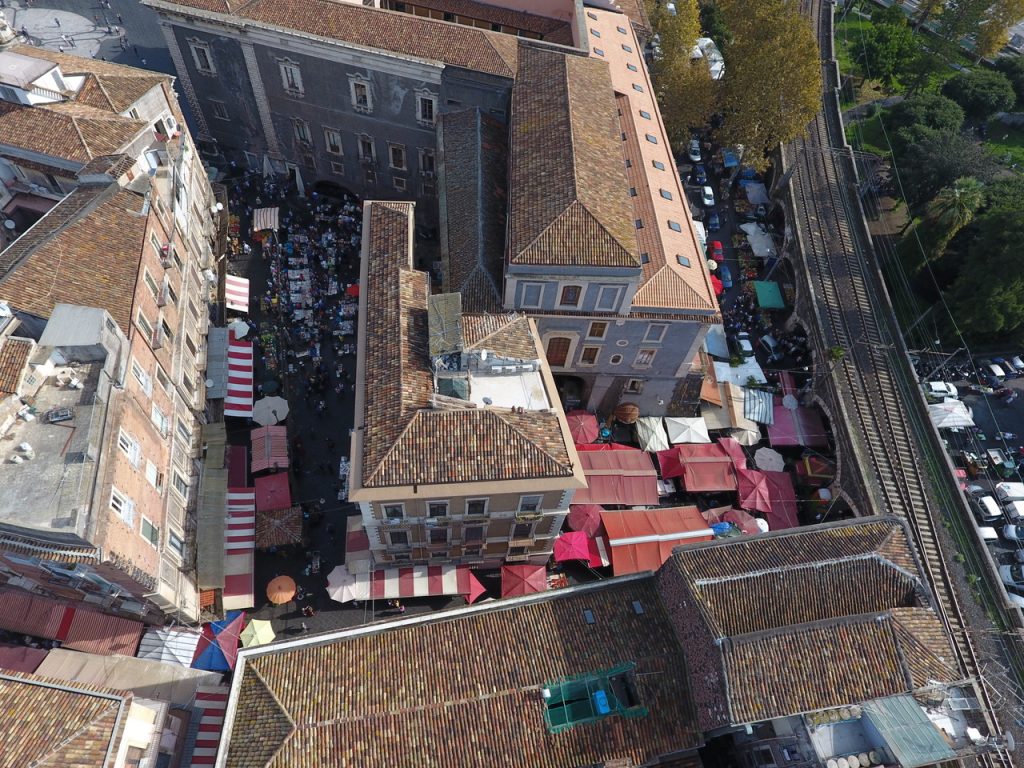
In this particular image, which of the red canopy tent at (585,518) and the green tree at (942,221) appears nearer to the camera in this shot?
the red canopy tent at (585,518)

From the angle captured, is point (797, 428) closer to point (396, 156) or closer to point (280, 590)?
point (280, 590)

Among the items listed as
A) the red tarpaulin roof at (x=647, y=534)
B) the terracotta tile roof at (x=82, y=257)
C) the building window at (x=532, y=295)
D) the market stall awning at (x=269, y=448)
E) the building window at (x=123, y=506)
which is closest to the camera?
the building window at (x=123, y=506)

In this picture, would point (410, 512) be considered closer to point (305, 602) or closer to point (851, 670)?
point (305, 602)

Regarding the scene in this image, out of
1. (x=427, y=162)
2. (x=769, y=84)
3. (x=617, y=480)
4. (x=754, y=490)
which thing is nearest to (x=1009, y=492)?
(x=754, y=490)

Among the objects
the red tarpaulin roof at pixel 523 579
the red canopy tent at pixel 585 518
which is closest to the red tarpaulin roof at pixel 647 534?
the red canopy tent at pixel 585 518

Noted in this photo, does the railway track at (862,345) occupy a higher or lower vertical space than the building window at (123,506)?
higher

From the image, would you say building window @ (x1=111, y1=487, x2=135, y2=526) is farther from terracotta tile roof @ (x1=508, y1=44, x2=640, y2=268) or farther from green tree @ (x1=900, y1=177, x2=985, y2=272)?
green tree @ (x1=900, y1=177, x2=985, y2=272)

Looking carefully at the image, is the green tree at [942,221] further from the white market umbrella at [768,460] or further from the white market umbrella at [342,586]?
the white market umbrella at [342,586]
